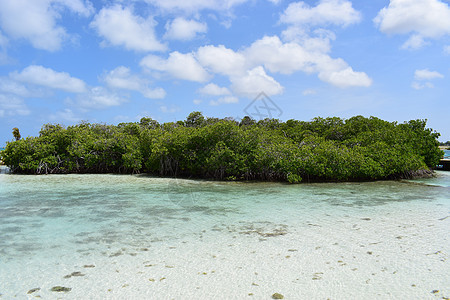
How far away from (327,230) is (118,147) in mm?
13856

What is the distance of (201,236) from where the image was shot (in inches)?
214

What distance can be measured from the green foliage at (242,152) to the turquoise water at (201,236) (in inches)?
128

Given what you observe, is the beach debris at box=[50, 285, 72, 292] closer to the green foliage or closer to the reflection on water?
the reflection on water

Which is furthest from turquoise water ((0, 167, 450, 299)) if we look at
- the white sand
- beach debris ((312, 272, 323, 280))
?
beach debris ((312, 272, 323, 280))

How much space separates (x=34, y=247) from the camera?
15.8ft

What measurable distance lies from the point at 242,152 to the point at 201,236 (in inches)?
358

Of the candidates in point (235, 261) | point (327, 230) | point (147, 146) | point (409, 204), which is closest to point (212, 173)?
point (147, 146)

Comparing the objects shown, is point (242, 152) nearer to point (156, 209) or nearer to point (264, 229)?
point (156, 209)

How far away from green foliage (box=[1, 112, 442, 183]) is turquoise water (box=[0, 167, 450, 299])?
324cm

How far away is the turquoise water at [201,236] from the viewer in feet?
11.7

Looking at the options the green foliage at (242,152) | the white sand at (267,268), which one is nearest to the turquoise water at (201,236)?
the white sand at (267,268)

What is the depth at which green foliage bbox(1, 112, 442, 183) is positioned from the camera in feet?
43.9

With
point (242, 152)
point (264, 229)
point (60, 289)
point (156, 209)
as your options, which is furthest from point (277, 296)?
point (242, 152)

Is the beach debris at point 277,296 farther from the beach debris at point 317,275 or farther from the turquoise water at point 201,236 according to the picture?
the beach debris at point 317,275
